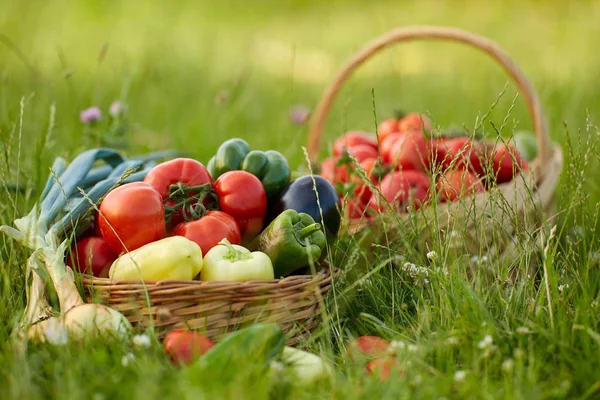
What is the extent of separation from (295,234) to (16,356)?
88 cm

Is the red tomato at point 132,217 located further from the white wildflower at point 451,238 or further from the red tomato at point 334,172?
the red tomato at point 334,172

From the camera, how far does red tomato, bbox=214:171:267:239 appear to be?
7.64ft

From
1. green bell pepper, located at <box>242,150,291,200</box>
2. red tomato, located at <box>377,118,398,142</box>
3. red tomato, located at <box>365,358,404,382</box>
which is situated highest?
green bell pepper, located at <box>242,150,291,200</box>

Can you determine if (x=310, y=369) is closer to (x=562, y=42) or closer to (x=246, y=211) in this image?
(x=246, y=211)

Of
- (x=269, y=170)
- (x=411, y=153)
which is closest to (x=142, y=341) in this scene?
(x=269, y=170)

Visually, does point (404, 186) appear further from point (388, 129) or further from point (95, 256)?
point (95, 256)

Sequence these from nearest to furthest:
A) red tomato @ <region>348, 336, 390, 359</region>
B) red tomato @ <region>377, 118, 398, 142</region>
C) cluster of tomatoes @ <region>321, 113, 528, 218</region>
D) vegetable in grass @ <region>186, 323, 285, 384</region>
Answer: vegetable in grass @ <region>186, 323, 285, 384</region>
red tomato @ <region>348, 336, 390, 359</region>
cluster of tomatoes @ <region>321, 113, 528, 218</region>
red tomato @ <region>377, 118, 398, 142</region>

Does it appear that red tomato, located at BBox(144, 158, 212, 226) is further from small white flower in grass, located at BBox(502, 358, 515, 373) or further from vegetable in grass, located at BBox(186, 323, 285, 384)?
small white flower in grass, located at BBox(502, 358, 515, 373)

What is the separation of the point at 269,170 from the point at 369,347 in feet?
2.71

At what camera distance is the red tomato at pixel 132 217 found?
214 cm

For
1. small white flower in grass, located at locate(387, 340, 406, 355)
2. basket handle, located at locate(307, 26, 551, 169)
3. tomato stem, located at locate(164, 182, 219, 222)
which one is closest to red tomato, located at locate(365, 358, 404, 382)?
small white flower in grass, located at locate(387, 340, 406, 355)

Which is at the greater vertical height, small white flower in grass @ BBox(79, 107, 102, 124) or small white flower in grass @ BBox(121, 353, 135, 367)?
small white flower in grass @ BBox(79, 107, 102, 124)

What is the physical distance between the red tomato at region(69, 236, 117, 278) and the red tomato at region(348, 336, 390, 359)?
84 cm

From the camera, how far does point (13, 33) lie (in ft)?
14.8
